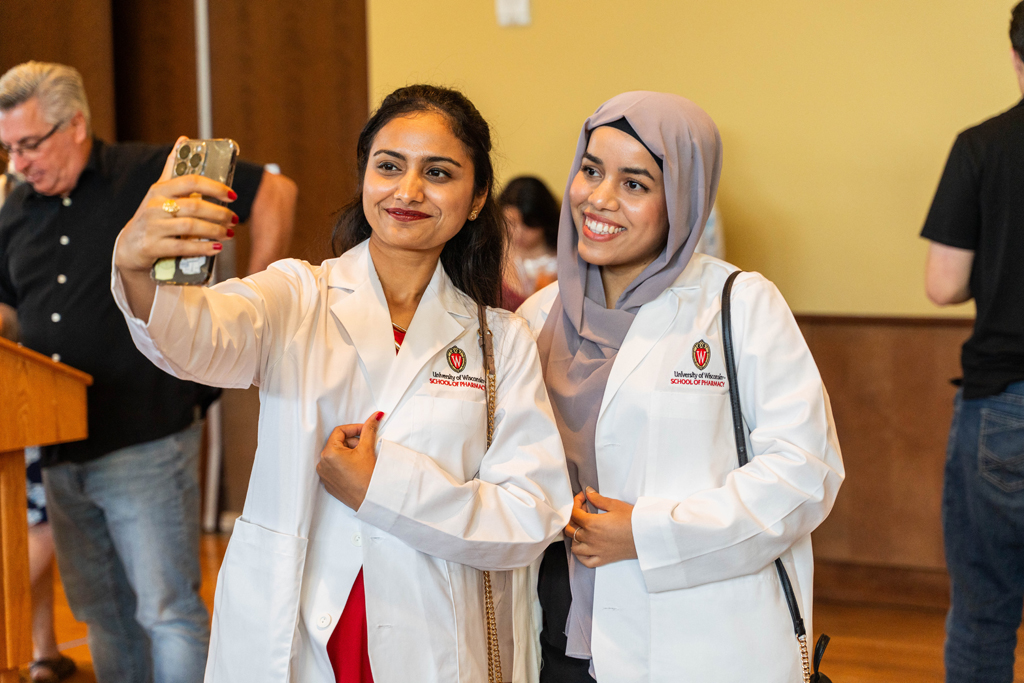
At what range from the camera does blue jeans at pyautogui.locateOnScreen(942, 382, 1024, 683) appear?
2086 mm

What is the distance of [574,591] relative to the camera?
1687 mm

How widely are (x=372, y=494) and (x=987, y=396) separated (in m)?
1.56

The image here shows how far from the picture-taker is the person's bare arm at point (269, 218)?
2.78m

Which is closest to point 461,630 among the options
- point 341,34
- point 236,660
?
point 236,660

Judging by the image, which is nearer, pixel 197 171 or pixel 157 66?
pixel 197 171

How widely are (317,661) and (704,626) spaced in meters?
0.69

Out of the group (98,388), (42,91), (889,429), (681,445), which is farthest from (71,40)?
(889,429)

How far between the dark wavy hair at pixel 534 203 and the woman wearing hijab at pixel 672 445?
202 centimetres

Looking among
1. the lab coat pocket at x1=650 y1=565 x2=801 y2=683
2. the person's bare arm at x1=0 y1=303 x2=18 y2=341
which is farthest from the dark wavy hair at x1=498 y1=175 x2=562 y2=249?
the lab coat pocket at x1=650 y1=565 x2=801 y2=683

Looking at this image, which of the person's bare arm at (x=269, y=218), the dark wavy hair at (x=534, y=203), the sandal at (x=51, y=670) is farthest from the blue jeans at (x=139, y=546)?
the dark wavy hair at (x=534, y=203)

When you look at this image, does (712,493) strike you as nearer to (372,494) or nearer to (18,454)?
(372,494)

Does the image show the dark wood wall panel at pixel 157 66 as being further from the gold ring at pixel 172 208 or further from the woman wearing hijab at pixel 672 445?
the gold ring at pixel 172 208

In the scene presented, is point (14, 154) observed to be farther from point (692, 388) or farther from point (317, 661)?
point (692, 388)

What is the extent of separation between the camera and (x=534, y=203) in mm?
3814
